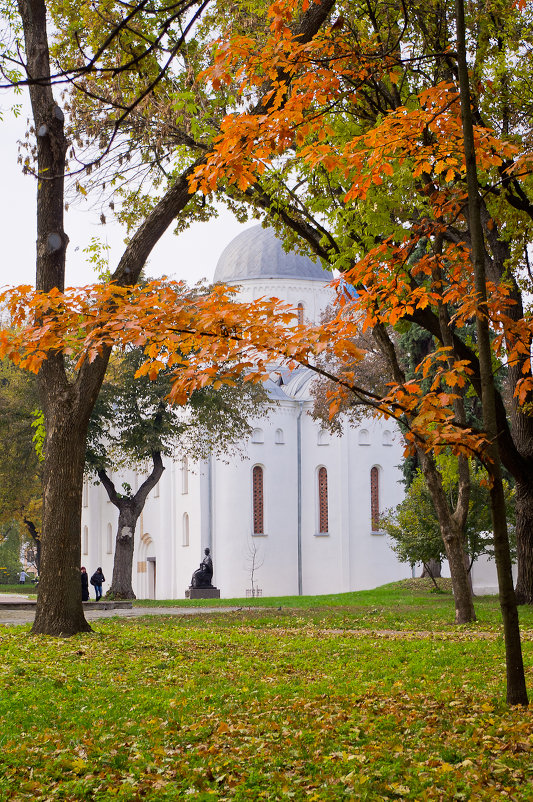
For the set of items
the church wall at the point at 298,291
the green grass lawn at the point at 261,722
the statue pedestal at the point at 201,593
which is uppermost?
the church wall at the point at 298,291

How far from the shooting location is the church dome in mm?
45312

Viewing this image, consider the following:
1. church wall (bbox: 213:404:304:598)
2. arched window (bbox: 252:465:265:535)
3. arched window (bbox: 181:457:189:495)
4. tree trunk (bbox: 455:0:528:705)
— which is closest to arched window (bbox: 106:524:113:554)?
arched window (bbox: 181:457:189:495)

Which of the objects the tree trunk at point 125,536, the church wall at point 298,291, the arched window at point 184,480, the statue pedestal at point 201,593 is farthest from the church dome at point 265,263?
the tree trunk at point 125,536

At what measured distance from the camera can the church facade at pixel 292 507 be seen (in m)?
40.0

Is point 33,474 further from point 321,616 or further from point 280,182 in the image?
point 280,182

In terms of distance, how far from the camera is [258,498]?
4100 cm

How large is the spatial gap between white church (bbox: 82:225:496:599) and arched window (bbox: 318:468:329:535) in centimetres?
5

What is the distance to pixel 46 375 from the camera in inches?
441

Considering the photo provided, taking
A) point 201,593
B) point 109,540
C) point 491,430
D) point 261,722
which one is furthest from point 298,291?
point 261,722

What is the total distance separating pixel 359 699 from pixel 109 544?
47.2m

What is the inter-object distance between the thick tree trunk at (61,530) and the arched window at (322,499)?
3085cm

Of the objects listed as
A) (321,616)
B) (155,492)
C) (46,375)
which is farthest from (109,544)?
(46,375)

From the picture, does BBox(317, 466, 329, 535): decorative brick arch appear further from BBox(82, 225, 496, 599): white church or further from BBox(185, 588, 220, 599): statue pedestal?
BBox(185, 588, 220, 599): statue pedestal

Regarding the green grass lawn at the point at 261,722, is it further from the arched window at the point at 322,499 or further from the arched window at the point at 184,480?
the arched window at the point at 184,480
